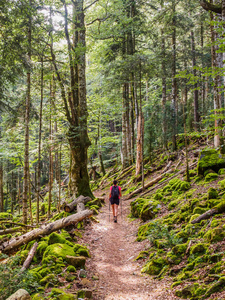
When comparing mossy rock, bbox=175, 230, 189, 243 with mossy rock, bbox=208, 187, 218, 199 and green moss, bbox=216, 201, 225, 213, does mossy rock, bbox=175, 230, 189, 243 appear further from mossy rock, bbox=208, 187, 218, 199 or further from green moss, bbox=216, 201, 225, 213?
mossy rock, bbox=208, 187, 218, 199

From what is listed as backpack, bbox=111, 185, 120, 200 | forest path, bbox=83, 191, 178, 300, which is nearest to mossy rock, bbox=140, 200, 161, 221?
forest path, bbox=83, 191, 178, 300

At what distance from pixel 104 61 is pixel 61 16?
7958mm

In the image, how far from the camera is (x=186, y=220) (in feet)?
19.6

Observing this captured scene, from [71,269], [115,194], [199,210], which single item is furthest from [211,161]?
[71,269]

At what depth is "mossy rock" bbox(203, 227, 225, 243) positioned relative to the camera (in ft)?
13.9

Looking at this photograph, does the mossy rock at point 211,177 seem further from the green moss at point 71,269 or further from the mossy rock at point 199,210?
the green moss at point 71,269

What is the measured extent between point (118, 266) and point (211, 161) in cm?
547

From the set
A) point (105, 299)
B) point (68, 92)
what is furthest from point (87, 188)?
point (105, 299)

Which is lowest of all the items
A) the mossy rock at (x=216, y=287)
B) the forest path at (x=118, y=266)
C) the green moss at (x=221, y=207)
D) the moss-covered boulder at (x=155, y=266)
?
the forest path at (x=118, y=266)

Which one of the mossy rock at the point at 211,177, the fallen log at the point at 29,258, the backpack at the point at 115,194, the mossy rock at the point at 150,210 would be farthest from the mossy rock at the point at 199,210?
the fallen log at the point at 29,258

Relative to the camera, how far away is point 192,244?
15.4 feet

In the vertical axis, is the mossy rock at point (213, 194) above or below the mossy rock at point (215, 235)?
above

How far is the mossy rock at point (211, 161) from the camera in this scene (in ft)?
26.3

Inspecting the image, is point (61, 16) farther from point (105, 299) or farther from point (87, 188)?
point (105, 299)
